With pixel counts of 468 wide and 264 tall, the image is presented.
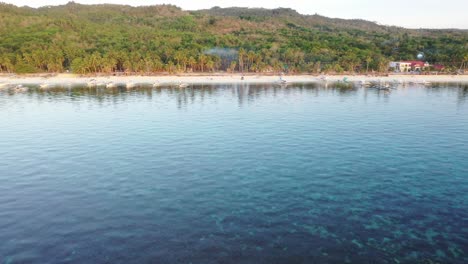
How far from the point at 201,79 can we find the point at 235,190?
5647 inches

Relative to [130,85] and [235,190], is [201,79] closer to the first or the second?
[130,85]

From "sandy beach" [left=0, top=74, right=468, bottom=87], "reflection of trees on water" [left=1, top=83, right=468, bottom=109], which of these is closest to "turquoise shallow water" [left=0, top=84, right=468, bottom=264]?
"reflection of trees on water" [left=1, top=83, right=468, bottom=109]

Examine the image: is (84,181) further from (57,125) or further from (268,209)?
(57,125)

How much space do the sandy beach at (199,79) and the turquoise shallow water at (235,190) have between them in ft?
306

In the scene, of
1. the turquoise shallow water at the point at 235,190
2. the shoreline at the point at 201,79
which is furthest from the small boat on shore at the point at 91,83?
the turquoise shallow water at the point at 235,190

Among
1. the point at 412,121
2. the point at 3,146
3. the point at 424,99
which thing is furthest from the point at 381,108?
the point at 3,146

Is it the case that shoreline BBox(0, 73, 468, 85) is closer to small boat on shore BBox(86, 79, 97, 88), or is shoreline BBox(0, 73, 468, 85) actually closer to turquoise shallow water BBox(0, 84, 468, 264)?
small boat on shore BBox(86, 79, 97, 88)

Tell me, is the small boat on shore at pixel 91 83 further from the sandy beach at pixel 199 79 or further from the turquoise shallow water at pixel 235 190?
the turquoise shallow water at pixel 235 190

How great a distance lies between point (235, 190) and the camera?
37.1 meters

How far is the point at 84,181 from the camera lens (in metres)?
40.1

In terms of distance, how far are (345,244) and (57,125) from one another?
6579 cm

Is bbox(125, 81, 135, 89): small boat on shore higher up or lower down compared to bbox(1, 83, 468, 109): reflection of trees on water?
higher up

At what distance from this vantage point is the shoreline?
167 m

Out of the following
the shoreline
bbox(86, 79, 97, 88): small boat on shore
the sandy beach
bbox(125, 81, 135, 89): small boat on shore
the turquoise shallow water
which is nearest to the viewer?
the turquoise shallow water
